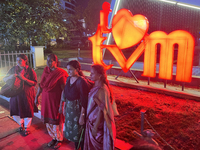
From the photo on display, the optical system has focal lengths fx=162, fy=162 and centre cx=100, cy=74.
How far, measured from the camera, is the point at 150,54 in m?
5.18

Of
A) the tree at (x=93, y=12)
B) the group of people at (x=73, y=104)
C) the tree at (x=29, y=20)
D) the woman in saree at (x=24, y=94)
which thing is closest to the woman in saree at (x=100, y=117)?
the group of people at (x=73, y=104)

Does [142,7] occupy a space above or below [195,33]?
above

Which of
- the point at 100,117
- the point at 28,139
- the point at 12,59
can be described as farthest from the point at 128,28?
the point at 12,59

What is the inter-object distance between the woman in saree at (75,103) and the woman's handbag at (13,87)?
1.37 meters

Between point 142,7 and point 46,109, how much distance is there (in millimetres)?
13365

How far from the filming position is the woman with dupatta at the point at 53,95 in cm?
304

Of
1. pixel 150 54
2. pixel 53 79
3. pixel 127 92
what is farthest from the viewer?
pixel 127 92

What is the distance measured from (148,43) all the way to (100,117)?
3655 mm

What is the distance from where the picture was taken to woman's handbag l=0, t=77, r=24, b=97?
11.2 ft

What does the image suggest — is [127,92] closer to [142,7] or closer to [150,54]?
[150,54]

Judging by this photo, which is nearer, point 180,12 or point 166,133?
point 166,133

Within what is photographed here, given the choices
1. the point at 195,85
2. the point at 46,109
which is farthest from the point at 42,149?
the point at 195,85

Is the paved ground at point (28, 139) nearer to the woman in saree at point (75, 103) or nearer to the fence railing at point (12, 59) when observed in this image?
the woman in saree at point (75, 103)

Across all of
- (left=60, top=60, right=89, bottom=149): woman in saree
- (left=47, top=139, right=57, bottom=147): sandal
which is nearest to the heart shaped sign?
(left=60, top=60, right=89, bottom=149): woman in saree
